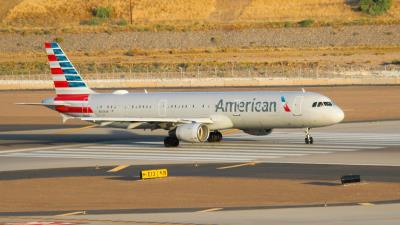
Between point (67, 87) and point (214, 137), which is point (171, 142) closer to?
point (214, 137)

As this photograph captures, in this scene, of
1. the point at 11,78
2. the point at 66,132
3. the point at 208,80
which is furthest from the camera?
the point at 11,78

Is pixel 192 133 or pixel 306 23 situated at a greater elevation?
pixel 306 23

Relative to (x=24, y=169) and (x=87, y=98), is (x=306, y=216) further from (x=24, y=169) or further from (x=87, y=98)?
(x=87, y=98)

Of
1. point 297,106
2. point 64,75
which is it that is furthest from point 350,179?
point 64,75

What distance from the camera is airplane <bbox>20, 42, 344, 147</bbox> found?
2137 inches

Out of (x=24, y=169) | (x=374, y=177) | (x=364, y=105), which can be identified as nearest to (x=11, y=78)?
(x=364, y=105)

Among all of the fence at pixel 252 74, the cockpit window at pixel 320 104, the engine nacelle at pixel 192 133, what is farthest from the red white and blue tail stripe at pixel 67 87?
the fence at pixel 252 74

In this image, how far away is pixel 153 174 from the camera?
136ft

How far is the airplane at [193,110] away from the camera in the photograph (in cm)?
5428

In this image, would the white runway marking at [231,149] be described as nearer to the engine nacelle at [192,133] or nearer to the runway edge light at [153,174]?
the engine nacelle at [192,133]

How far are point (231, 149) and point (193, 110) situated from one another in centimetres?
406

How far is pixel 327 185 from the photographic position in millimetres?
37875

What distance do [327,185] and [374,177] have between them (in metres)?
2.67

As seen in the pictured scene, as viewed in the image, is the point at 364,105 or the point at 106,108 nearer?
the point at 106,108
